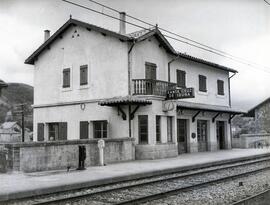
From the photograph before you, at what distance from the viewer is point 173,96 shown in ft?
64.3

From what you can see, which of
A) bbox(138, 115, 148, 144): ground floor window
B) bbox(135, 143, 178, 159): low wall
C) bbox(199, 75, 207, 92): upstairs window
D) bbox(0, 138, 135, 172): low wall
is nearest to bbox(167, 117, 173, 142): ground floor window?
bbox(135, 143, 178, 159): low wall

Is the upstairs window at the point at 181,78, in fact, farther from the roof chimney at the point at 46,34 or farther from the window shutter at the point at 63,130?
the roof chimney at the point at 46,34

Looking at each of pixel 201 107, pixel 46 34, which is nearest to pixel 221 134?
pixel 201 107

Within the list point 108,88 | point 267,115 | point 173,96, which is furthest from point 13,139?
point 267,115

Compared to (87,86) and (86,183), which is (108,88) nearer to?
(87,86)

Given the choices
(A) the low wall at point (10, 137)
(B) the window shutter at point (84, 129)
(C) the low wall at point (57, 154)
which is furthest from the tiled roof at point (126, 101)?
(A) the low wall at point (10, 137)

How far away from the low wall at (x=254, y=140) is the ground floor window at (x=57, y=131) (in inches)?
687

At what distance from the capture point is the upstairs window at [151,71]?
68.1 feet

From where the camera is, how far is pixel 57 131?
23.4m

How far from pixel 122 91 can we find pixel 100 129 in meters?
2.70

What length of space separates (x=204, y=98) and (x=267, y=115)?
1504 centimetres

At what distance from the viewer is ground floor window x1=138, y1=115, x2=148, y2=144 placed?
19.4 metres

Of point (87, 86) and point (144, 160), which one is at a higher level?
point (87, 86)

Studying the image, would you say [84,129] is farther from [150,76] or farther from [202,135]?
[202,135]
